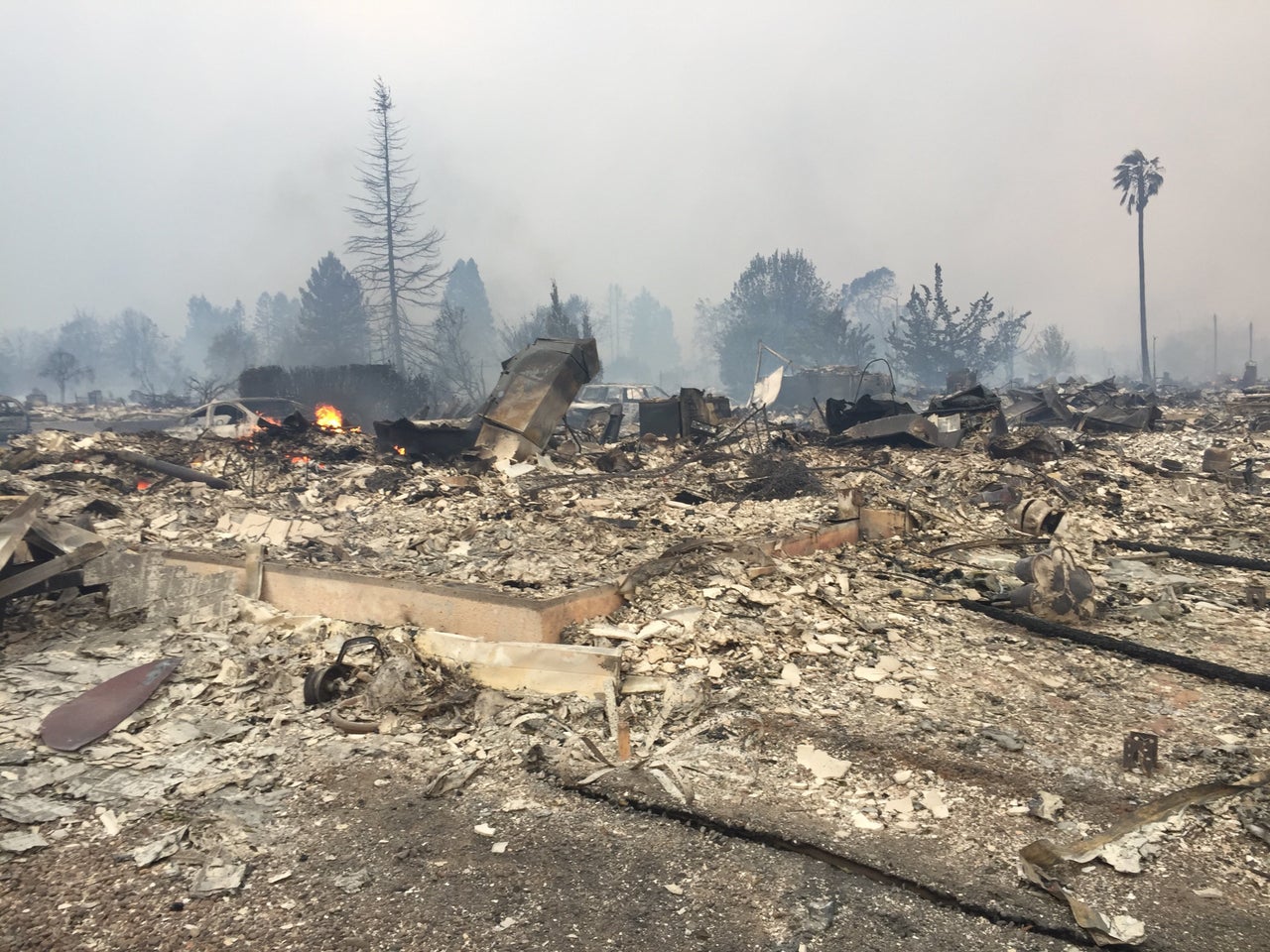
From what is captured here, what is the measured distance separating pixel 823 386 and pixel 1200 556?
2307 cm

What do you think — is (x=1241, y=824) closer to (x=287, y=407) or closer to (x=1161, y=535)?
(x=1161, y=535)

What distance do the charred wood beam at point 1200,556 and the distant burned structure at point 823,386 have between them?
18619 millimetres

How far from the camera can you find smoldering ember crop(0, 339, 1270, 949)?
2428mm

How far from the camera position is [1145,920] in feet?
7.54

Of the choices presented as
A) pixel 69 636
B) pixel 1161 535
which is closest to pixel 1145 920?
pixel 69 636

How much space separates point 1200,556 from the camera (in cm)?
659

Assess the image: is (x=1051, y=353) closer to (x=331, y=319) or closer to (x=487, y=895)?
(x=331, y=319)

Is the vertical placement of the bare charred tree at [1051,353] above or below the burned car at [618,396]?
above

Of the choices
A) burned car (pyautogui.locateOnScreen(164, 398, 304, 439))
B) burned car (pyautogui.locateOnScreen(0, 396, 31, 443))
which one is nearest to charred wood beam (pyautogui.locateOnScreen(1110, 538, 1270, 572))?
burned car (pyautogui.locateOnScreen(164, 398, 304, 439))

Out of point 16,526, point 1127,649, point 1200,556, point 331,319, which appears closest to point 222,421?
point 16,526

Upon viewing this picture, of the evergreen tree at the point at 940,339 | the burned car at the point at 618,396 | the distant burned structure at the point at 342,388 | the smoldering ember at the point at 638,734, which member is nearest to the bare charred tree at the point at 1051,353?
the evergreen tree at the point at 940,339

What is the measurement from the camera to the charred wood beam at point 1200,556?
6.28m

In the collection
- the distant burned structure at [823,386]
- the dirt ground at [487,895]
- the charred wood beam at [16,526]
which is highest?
the distant burned structure at [823,386]

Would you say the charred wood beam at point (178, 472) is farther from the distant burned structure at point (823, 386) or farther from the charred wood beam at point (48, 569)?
the distant burned structure at point (823, 386)
